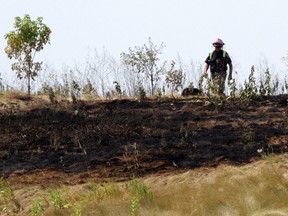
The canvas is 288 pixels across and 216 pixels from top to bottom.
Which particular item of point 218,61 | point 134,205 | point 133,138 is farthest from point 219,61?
point 134,205

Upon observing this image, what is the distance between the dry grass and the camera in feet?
14.8

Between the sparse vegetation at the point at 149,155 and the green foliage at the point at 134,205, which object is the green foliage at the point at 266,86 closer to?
the sparse vegetation at the point at 149,155

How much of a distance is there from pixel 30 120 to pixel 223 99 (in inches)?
142

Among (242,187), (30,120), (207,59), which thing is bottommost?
(242,187)

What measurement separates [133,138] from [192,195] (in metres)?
2.63

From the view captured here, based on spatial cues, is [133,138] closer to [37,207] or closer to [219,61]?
[37,207]

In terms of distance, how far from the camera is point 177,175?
215 inches

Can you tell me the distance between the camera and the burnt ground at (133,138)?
606 centimetres

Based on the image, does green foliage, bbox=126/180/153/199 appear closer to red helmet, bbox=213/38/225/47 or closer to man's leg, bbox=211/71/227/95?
man's leg, bbox=211/71/227/95

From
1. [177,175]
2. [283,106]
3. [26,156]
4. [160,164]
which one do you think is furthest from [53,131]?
[283,106]

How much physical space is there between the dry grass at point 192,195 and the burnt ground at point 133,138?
1.59ft

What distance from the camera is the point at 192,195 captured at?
15.7 ft

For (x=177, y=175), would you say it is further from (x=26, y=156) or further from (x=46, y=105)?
(x=46, y=105)

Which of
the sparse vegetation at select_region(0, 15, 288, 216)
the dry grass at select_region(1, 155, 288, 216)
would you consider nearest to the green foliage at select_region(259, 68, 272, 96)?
the sparse vegetation at select_region(0, 15, 288, 216)
